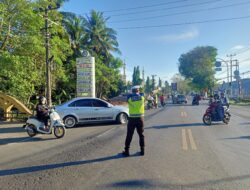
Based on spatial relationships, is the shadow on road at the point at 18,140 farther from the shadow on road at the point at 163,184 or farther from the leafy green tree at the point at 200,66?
the leafy green tree at the point at 200,66

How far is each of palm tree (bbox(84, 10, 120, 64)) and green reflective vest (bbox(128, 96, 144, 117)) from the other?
33.4m

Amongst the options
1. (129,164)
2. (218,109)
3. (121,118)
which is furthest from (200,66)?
(129,164)

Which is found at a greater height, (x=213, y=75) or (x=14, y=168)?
(x=213, y=75)

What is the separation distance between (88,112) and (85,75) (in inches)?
294

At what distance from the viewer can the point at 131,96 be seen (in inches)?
313

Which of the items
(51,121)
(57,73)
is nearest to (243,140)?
(51,121)

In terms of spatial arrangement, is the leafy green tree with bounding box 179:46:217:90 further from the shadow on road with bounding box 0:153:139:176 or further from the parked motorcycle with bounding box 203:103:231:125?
the shadow on road with bounding box 0:153:139:176

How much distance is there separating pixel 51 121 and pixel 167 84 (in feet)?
462

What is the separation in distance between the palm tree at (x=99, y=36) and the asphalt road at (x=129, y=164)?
3241cm

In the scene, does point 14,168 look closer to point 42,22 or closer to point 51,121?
point 51,121

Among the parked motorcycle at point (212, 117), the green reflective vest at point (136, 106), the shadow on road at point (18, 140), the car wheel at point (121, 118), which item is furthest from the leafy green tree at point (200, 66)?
the green reflective vest at point (136, 106)

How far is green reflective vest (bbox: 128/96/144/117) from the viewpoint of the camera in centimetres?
769

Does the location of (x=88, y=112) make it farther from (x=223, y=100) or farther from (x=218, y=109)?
(x=223, y=100)

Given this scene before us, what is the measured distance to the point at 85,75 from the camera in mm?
22266
